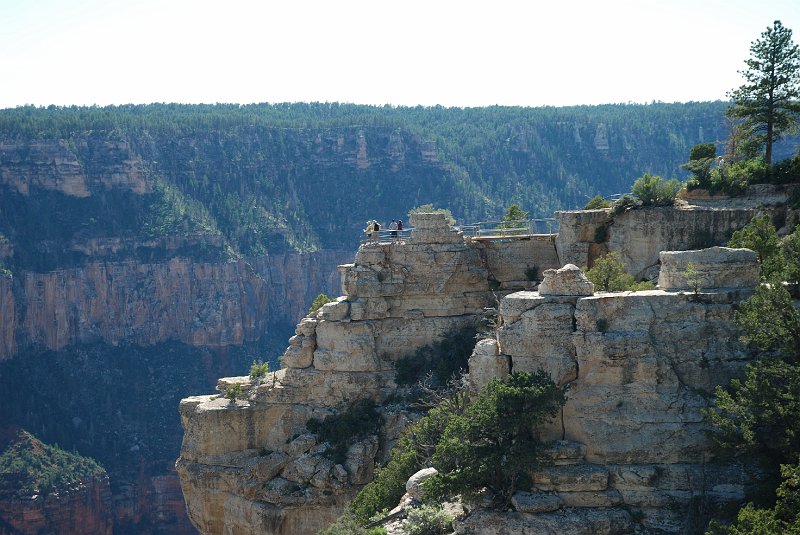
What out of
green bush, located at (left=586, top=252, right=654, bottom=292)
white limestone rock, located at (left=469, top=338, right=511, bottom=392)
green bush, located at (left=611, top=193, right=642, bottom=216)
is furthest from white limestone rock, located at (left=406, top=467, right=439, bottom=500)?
green bush, located at (left=611, top=193, right=642, bottom=216)

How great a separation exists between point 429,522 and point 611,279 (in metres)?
10.8

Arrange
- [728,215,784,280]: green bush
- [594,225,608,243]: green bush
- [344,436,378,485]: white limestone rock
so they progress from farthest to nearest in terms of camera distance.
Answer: [594,225,608,243]: green bush, [344,436,378,485]: white limestone rock, [728,215,784,280]: green bush

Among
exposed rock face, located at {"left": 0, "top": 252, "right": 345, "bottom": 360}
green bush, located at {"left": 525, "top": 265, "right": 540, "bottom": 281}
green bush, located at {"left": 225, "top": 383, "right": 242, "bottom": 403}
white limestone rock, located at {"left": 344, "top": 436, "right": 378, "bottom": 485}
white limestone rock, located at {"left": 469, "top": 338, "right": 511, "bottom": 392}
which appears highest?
green bush, located at {"left": 525, "top": 265, "right": 540, "bottom": 281}

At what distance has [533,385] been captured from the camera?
33469 millimetres

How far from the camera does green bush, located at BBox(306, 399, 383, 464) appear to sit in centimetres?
4756

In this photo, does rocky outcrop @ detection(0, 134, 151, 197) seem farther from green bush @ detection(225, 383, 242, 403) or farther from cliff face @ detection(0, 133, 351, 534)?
green bush @ detection(225, 383, 242, 403)

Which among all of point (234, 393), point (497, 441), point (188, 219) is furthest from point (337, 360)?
point (188, 219)

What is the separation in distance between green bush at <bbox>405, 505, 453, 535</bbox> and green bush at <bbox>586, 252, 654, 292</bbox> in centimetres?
950

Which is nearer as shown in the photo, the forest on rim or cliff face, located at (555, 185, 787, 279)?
cliff face, located at (555, 185, 787, 279)

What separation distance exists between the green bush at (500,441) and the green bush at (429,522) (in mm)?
534

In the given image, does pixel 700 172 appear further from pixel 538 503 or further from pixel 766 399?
pixel 538 503

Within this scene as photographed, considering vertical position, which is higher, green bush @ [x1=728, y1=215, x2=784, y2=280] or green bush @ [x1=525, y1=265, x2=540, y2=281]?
green bush @ [x1=728, y1=215, x2=784, y2=280]

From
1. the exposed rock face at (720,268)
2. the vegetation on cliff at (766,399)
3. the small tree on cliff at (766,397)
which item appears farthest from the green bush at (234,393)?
the small tree on cliff at (766,397)

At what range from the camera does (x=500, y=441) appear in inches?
1345
